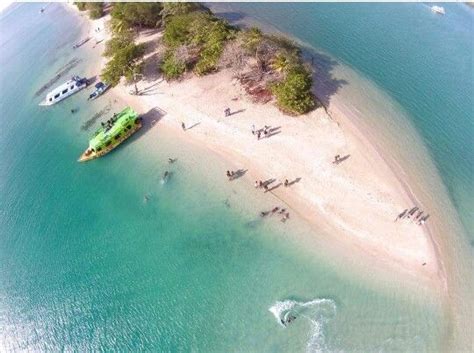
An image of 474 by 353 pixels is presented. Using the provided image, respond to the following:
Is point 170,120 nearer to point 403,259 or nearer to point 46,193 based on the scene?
point 46,193

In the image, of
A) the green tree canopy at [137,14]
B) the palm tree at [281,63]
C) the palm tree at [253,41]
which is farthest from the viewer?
the green tree canopy at [137,14]

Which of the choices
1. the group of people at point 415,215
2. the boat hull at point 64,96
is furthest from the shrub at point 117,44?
the group of people at point 415,215

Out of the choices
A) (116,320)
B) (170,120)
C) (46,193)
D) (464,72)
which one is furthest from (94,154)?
(464,72)

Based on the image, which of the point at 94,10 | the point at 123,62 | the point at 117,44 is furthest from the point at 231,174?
the point at 94,10

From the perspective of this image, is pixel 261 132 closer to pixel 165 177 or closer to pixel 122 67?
pixel 165 177


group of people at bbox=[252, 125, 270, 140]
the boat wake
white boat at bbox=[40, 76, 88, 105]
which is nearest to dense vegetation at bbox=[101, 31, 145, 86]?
white boat at bbox=[40, 76, 88, 105]

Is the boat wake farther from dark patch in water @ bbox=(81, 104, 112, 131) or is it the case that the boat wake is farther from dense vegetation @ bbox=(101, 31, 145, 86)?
dense vegetation @ bbox=(101, 31, 145, 86)

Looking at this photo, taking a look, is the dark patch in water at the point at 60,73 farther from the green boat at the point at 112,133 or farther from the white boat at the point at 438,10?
the white boat at the point at 438,10

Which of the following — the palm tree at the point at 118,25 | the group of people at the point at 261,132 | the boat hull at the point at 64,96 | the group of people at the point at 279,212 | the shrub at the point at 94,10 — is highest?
the shrub at the point at 94,10
